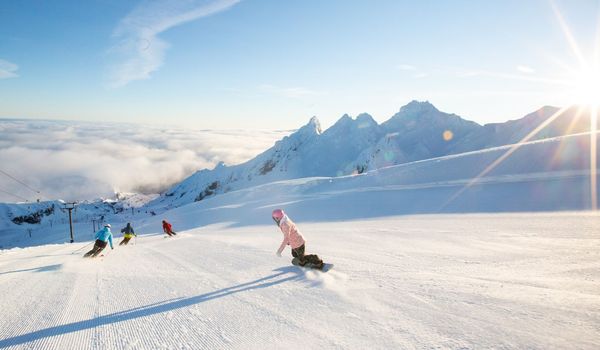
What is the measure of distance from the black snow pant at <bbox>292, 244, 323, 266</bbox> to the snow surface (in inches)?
11.6

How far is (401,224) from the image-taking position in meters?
14.5

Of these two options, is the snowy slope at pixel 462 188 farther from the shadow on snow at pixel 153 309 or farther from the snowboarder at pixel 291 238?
the shadow on snow at pixel 153 309

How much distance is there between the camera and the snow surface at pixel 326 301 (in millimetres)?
3857

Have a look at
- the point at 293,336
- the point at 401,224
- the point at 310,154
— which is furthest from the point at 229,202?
the point at 310,154

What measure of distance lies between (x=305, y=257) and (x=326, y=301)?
227 cm

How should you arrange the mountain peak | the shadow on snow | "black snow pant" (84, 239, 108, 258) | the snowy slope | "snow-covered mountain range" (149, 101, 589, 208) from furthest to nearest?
the mountain peak, "snow-covered mountain range" (149, 101, 589, 208), the snowy slope, "black snow pant" (84, 239, 108, 258), the shadow on snow

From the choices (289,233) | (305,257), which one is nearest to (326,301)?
(305,257)

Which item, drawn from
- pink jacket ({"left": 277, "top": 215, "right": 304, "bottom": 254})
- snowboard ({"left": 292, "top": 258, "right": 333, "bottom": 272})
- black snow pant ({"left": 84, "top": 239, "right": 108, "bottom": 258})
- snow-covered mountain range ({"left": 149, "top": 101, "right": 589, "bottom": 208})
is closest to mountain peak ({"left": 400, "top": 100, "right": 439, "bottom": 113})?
snow-covered mountain range ({"left": 149, "top": 101, "right": 589, "bottom": 208})

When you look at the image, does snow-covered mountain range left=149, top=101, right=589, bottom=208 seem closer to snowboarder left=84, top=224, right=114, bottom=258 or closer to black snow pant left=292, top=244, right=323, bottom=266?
black snow pant left=292, top=244, right=323, bottom=266

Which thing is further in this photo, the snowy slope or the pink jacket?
the snowy slope

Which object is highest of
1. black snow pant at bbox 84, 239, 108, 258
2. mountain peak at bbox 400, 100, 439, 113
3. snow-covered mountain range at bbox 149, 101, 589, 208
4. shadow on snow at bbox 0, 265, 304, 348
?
mountain peak at bbox 400, 100, 439, 113

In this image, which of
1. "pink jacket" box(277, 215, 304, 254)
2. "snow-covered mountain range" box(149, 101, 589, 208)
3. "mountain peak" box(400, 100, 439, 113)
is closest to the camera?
"pink jacket" box(277, 215, 304, 254)

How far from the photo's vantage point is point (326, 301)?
499 centimetres

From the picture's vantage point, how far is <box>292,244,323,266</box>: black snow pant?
277 inches
